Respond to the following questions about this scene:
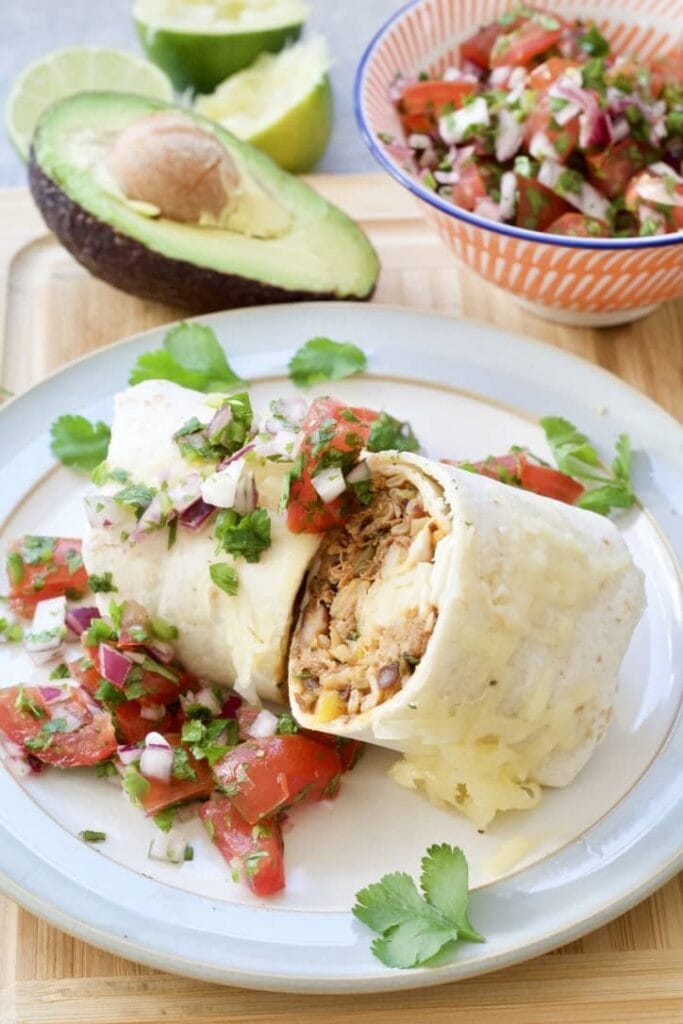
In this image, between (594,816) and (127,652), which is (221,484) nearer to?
(127,652)

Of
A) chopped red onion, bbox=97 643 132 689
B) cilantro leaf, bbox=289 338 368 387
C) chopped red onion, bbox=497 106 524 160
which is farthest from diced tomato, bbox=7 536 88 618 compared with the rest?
chopped red onion, bbox=497 106 524 160

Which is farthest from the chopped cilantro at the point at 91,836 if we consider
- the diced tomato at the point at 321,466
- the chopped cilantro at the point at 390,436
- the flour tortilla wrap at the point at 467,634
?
the chopped cilantro at the point at 390,436

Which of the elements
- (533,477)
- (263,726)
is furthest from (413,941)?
(533,477)

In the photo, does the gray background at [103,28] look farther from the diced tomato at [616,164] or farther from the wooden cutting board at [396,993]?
the wooden cutting board at [396,993]

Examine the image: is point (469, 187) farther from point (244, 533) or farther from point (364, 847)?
point (364, 847)

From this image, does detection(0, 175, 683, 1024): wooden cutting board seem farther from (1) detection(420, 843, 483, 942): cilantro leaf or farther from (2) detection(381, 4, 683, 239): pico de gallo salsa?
(2) detection(381, 4, 683, 239): pico de gallo salsa

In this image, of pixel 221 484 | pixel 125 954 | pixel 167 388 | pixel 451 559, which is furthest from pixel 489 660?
pixel 167 388
